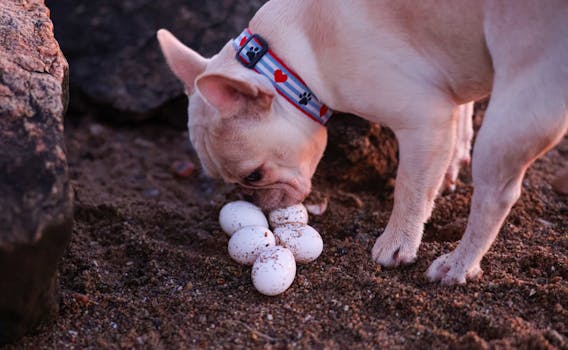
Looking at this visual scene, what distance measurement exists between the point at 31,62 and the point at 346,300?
197 centimetres

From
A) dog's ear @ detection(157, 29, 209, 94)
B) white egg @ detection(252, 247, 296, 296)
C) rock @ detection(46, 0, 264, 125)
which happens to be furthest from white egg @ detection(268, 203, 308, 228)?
rock @ detection(46, 0, 264, 125)

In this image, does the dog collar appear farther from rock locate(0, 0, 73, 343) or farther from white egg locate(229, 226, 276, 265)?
rock locate(0, 0, 73, 343)

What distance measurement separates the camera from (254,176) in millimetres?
3727

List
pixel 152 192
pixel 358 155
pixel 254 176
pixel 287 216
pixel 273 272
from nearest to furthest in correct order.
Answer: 1. pixel 273 272
2. pixel 254 176
3. pixel 287 216
4. pixel 358 155
5. pixel 152 192

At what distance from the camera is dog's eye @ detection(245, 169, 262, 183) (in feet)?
12.1

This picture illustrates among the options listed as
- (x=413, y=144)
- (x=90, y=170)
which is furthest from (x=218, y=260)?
(x=90, y=170)

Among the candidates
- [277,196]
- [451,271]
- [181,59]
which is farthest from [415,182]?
[181,59]

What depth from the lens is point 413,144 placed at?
134 inches

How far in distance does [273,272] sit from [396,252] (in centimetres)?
Result: 77

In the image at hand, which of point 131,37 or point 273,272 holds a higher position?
point 273,272

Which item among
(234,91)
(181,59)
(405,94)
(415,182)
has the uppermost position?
(405,94)

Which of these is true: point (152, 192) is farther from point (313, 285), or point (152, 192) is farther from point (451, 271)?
point (451, 271)

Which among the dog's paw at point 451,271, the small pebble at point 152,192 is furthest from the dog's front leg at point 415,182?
the small pebble at point 152,192

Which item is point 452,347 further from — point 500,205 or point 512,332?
point 500,205
